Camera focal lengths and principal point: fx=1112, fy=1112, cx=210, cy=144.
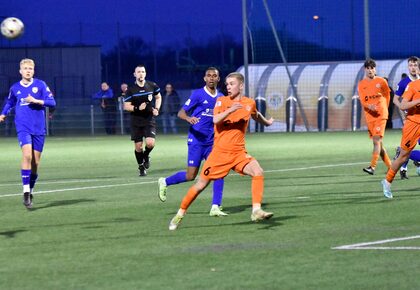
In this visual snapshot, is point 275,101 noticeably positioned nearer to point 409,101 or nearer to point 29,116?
point 29,116

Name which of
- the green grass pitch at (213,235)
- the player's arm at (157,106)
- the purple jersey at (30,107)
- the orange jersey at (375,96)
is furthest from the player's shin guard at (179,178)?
the player's arm at (157,106)

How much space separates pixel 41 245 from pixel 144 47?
156 feet

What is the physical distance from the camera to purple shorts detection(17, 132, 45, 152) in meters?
15.5

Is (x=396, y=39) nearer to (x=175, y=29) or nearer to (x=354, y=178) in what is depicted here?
(x=175, y=29)

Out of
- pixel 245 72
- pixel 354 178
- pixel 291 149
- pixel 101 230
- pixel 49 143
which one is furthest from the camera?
pixel 245 72

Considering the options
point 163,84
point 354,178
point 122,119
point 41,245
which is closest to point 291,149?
point 354,178

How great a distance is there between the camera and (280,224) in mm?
12273

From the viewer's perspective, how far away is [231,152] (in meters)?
12.2

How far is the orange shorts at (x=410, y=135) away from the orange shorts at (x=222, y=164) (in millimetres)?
3466

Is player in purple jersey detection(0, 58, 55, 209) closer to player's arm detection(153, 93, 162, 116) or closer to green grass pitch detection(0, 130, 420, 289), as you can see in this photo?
green grass pitch detection(0, 130, 420, 289)

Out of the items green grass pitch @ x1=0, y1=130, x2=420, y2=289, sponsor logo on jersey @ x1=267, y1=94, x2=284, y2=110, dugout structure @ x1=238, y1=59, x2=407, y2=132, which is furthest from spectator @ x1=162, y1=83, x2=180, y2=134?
green grass pitch @ x1=0, y1=130, x2=420, y2=289

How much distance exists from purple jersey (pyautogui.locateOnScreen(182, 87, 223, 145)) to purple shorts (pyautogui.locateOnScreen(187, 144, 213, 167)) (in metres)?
0.07

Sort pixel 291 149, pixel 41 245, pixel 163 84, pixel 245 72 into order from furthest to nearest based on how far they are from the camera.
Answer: pixel 163 84 < pixel 245 72 < pixel 291 149 < pixel 41 245

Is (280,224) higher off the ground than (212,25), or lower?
lower
